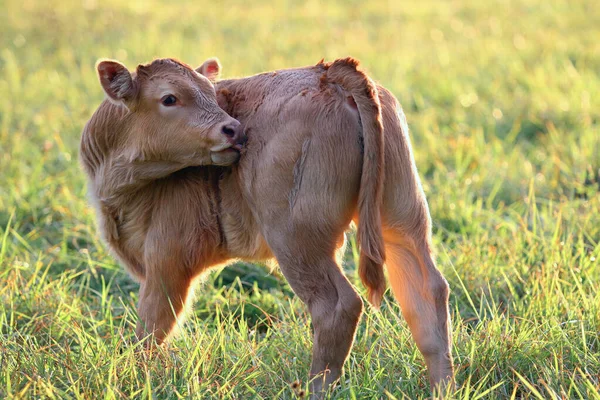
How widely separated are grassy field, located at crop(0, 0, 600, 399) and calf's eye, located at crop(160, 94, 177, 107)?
39.6 inches

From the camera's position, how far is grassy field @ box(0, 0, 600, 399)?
11.1 feet

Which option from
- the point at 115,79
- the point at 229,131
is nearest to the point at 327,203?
the point at 229,131

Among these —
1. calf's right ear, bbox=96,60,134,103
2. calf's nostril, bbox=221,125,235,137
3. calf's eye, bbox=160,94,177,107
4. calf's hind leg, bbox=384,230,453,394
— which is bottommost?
calf's hind leg, bbox=384,230,453,394

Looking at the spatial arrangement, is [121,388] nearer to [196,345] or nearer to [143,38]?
[196,345]

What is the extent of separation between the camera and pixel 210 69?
4.07 meters

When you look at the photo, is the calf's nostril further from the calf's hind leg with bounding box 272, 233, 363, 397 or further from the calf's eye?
the calf's hind leg with bounding box 272, 233, 363, 397

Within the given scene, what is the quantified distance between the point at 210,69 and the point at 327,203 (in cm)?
122

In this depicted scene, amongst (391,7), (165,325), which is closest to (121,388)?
(165,325)

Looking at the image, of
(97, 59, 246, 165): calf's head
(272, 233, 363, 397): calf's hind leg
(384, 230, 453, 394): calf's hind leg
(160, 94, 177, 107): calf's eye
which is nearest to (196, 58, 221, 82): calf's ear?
(97, 59, 246, 165): calf's head

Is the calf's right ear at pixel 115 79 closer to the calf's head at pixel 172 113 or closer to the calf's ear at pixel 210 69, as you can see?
the calf's head at pixel 172 113

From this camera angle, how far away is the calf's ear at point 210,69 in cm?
405

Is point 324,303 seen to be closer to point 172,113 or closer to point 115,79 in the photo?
point 172,113

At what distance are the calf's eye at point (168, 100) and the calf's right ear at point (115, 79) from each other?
0.16m

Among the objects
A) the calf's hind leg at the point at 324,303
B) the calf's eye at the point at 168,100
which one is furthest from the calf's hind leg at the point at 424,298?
the calf's eye at the point at 168,100
